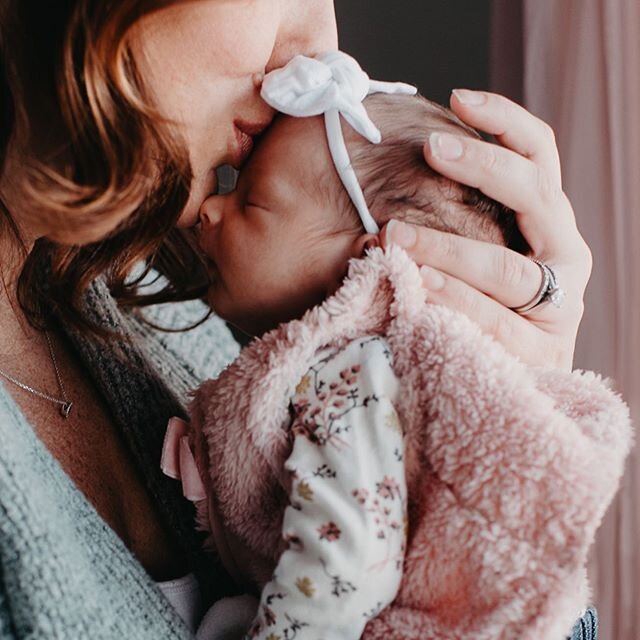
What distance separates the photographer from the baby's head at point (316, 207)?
3.02 ft

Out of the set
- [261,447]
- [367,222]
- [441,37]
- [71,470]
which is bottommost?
[71,470]

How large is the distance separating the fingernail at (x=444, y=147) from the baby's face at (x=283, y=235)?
105mm

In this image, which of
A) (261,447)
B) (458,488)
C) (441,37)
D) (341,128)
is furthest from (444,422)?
(441,37)

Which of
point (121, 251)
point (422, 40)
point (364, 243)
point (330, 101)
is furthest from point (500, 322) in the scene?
point (422, 40)

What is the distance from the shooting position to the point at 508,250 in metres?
0.96

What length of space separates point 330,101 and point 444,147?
0.12m

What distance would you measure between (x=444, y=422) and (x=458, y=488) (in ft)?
0.19

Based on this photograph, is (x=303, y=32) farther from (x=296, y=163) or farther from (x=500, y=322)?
(x=500, y=322)

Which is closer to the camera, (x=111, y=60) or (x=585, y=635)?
(x=111, y=60)

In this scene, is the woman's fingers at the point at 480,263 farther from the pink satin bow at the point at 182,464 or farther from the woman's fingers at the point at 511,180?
the pink satin bow at the point at 182,464

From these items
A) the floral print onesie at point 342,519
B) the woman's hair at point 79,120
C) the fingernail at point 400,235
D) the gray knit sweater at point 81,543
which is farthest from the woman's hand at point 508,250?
the gray knit sweater at point 81,543

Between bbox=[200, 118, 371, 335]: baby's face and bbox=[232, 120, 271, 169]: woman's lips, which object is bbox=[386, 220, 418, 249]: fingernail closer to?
bbox=[200, 118, 371, 335]: baby's face

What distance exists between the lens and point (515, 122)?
3.33ft

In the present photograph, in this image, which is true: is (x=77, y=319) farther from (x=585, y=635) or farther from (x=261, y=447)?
(x=585, y=635)
